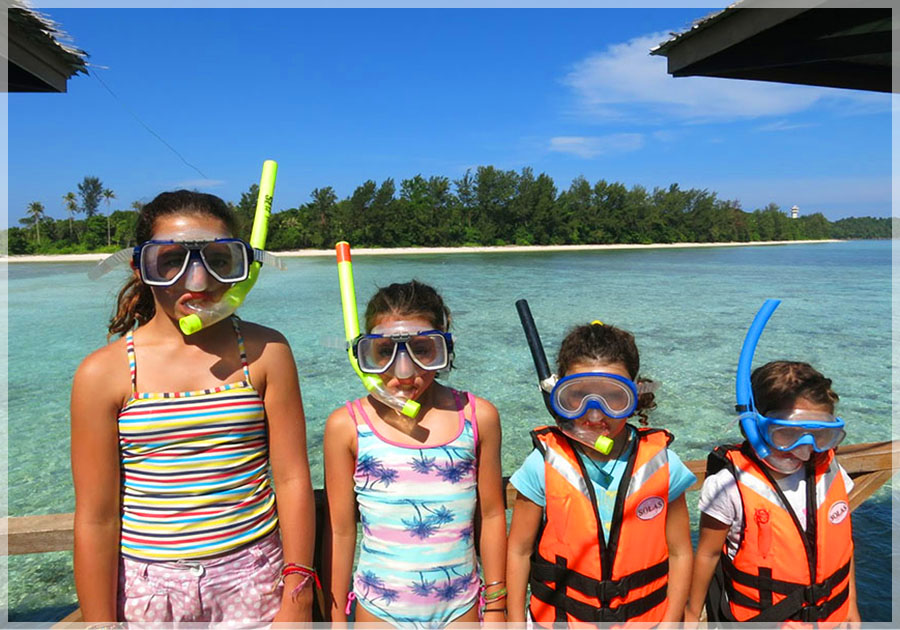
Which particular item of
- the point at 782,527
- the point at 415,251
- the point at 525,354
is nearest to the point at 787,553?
the point at 782,527

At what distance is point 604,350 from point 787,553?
0.84 meters

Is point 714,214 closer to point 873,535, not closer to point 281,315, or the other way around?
point 281,315

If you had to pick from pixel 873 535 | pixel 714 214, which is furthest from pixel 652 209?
pixel 873 535

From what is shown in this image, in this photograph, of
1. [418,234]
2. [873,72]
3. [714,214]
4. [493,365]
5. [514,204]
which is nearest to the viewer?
[873,72]

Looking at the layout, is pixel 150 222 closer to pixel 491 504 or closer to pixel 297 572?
pixel 297 572

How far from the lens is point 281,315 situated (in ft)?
53.0

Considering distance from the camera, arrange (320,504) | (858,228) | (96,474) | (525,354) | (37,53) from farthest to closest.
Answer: (858,228)
(525,354)
(37,53)
(320,504)
(96,474)

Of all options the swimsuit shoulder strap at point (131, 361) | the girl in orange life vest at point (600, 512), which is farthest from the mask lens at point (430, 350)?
the swimsuit shoulder strap at point (131, 361)

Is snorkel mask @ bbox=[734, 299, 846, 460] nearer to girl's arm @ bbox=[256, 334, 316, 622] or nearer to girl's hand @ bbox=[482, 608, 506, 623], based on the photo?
girl's hand @ bbox=[482, 608, 506, 623]

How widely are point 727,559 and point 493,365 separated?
27.6 feet

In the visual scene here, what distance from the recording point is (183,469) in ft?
4.99

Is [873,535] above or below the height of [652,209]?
below

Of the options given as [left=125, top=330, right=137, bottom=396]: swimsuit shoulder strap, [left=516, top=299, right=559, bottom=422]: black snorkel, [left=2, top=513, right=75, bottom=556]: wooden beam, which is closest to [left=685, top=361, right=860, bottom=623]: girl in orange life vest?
[left=516, top=299, right=559, bottom=422]: black snorkel

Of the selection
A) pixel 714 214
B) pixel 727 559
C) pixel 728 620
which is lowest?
pixel 728 620
